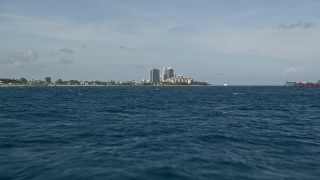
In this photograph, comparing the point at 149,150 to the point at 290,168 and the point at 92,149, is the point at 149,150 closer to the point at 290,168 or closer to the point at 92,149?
the point at 92,149

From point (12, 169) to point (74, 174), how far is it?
3.68 metres

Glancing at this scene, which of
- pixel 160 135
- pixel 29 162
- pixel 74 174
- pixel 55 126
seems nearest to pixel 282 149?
pixel 160 135

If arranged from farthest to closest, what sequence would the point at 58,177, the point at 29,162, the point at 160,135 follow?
the point at 160,135
the point at 29,162
the point at 58,177

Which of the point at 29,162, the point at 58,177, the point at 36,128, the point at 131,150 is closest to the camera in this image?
the point at 58,177

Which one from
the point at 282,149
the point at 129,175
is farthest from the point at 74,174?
the point at 282,149

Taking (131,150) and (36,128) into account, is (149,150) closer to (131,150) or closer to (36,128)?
(131,150)

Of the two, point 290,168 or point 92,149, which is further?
point 92,149

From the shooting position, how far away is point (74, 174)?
55.1ft

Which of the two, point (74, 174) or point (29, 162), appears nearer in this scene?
point (74, 174)

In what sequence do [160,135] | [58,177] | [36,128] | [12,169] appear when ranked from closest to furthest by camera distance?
[58,177] < [12,169] < [160,135] < [36,128]

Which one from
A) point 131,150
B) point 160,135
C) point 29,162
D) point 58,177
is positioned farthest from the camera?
point 160,135

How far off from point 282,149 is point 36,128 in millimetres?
23594

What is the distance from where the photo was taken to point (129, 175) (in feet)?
55.2

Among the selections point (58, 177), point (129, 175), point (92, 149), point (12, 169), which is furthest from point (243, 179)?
point (12, 169)
